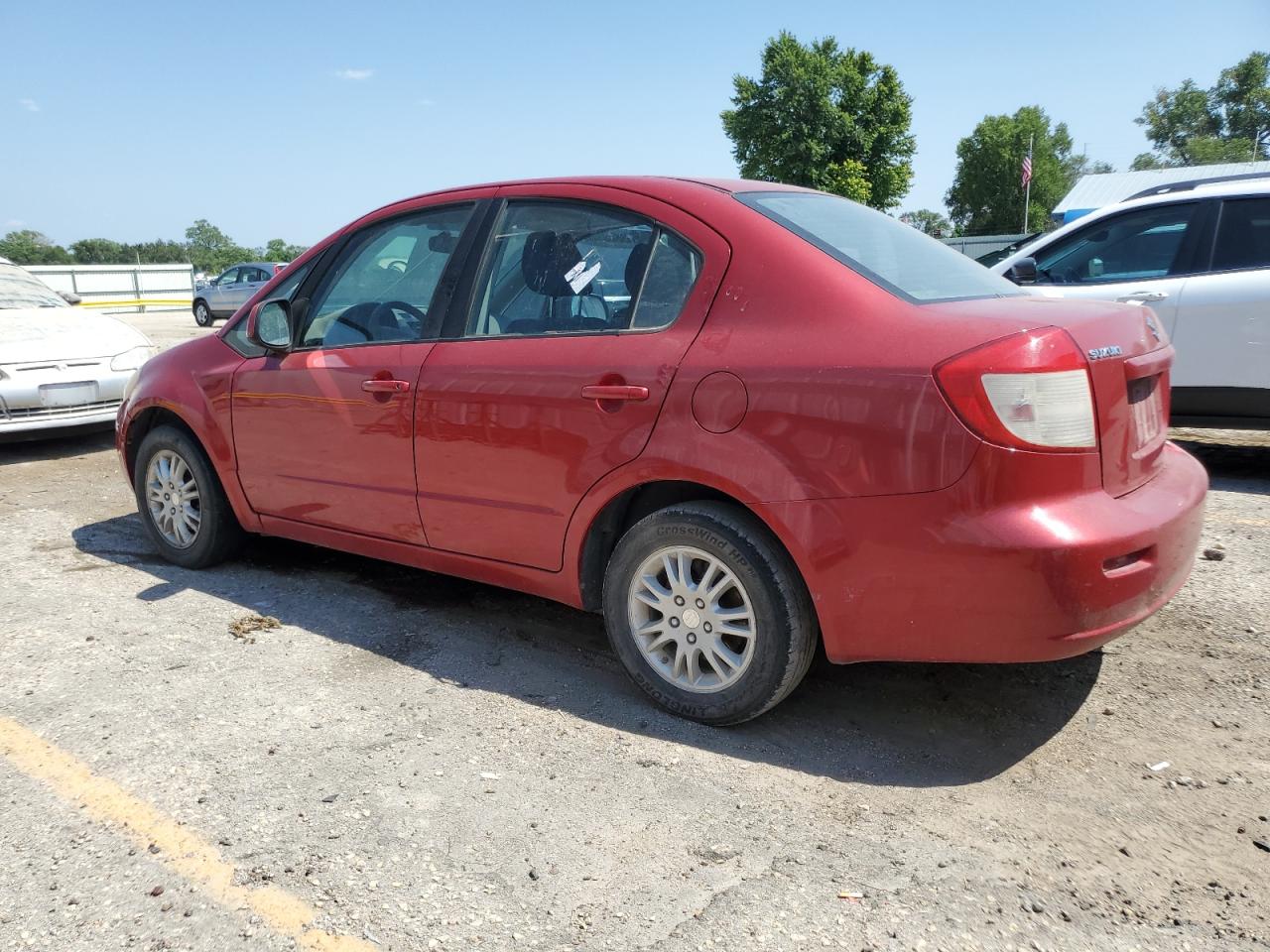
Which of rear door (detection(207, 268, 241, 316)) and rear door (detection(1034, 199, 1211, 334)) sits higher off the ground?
rear door (detection(1034, 199, 1211, 334))

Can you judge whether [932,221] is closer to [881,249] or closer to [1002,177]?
[1002,177]

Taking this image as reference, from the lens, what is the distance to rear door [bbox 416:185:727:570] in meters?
3.19

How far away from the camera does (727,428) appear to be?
2.96 m

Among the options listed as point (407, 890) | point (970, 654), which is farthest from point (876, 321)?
point (407, 890)

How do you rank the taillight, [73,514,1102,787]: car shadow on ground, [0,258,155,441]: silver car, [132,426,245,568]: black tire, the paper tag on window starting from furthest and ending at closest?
[0,258,155,441]: silver car → [132,426,245,568]: black tire → the paper tag on window → [73,514,1102,787]: car shadow on ground → the taillight

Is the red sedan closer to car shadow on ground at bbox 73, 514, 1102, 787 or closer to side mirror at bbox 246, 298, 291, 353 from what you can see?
side mirror at bbox 246, 298, 291, 353

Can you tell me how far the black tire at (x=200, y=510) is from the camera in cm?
475

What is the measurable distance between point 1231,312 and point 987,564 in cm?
440

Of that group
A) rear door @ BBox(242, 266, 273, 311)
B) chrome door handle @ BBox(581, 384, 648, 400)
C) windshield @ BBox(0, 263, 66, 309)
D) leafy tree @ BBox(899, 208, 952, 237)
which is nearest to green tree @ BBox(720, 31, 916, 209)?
leafy tree @ BBox(899, 208, 952, 237)

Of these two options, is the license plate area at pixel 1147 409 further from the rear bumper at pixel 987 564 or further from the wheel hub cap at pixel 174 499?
the wheel hub cap at pixel 174 499

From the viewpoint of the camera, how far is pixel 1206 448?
23.4ft

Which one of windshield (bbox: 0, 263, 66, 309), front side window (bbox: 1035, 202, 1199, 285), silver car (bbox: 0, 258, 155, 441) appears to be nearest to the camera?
front side window (bbox: 1035, 202, 1199, 285)

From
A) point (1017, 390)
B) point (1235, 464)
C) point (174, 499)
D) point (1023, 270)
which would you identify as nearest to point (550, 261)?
point (1017, 390)

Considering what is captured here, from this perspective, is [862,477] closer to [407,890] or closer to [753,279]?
[753,279]
